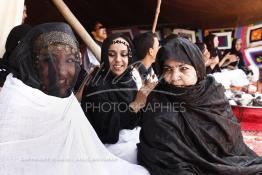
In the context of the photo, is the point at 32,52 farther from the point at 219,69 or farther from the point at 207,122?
the point at 219,69

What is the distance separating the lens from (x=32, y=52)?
1.75m

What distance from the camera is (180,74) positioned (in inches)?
73.7

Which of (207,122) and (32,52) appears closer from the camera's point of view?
(32,52)

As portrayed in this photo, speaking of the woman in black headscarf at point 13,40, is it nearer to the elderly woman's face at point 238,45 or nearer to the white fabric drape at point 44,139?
the white fabric drape at point 44,139

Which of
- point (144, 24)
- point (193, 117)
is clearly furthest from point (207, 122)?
point (144, 24)

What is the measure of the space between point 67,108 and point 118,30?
4.35 metres

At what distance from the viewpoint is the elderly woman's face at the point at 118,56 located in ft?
8.07

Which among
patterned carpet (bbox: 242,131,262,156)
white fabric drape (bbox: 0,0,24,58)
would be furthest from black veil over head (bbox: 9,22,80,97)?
patterned carpet (bbox: 242,131,262,156)

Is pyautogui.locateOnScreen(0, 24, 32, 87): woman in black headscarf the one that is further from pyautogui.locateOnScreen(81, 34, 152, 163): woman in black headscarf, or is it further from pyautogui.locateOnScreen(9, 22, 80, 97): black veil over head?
pyautogui.locateOnScreen(9, 22, 80, 97): black veil over head

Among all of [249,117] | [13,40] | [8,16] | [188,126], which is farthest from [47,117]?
[249,117]

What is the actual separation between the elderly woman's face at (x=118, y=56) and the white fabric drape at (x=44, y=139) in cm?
68

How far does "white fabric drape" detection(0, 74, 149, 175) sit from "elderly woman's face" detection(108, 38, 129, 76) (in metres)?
0.68

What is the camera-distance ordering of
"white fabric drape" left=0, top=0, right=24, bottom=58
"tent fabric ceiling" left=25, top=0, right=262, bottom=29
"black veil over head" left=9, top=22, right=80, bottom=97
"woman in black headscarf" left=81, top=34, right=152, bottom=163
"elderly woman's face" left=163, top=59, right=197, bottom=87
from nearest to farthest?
"black veil over head" left=9, top=22, right=80, bottom=97 → "elderly woman's face" left=163, top=59, right=197, bottom=87 → "woman in black headscarf" left=81, top=34, right=152, bottom=163 → "white fabric drape" left=0, top=0, right=24, bottom=58 → "tent fabric ceiling" left=25, top=0, right=262, bottom=29

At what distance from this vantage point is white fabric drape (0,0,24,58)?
9.53 feet
